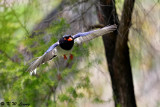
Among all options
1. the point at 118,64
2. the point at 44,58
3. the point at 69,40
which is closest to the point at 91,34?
the point at 69,40

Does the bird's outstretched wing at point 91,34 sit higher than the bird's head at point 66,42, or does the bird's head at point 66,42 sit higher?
the bird's outstretched wing at point 91,34

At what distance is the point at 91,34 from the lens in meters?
3.88

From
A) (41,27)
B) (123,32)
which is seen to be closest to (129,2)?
(123,32)

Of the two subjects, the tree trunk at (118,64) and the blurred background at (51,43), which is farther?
the tree trunk at (118,64)

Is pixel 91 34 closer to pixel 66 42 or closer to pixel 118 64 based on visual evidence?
pixel 66 42

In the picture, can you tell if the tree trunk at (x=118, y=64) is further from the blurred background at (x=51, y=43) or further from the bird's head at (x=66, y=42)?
the bird's head at (x=66, y=42)

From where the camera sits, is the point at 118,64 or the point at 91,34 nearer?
the point at 91,34

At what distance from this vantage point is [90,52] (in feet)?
14.9

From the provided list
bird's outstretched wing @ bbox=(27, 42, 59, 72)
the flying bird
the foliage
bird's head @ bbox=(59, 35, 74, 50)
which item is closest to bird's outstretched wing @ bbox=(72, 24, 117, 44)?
the flying bird

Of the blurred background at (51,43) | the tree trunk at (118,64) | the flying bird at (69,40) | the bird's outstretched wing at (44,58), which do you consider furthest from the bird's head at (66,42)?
the tree trunk at (118,64)

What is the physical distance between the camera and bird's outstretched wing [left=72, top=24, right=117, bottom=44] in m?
3.76

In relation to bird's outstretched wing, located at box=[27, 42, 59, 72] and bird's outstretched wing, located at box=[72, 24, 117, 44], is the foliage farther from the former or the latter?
bird's outstretched wing, located at box=[27, 42, 59, 72]

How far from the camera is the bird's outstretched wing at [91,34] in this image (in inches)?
148

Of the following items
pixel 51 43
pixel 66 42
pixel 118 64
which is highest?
pixel 51 43
